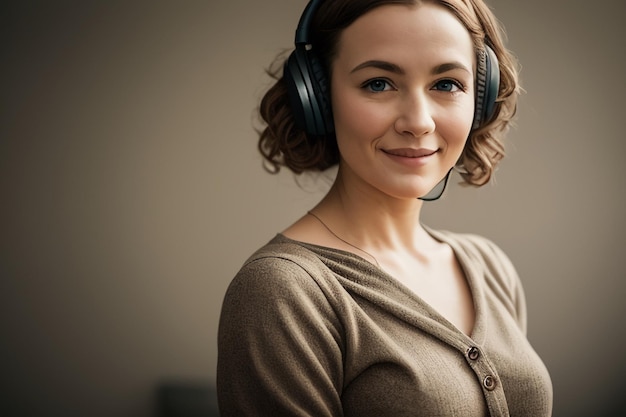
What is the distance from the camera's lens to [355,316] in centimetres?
127

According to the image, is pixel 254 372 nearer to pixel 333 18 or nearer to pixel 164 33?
pixel 333 18

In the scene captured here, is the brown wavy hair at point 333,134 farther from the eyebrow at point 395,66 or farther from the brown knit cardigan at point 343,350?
the brown knit cardigan at point 343,350

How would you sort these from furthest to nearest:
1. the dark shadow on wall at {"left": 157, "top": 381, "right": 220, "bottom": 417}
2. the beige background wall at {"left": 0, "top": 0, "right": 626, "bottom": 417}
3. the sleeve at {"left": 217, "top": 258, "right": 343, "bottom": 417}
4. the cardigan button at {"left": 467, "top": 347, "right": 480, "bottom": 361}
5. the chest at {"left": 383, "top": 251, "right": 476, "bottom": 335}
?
the dark shadow on wall at {"left": 157, "top": 381, "right": 220, "bottom": 417} < the beige background wall at {"left": 0, "top": 0, "right": 626, "bottom": 417} < the chest at {"left": 383, "top": 251, "right": 476, "bottom": 335} < the cardigan button at {"left": 467, "top": 347, "right": 480, "bottom": 361} < the sleeve at {"left": 217, "top": 258, "right": 343, "bottom": 417}

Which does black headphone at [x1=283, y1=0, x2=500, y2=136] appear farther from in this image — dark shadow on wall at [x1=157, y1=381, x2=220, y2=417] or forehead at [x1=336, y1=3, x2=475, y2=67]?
dark shadow on wall at [x1=157, y1=381, x2=220, y2=417]

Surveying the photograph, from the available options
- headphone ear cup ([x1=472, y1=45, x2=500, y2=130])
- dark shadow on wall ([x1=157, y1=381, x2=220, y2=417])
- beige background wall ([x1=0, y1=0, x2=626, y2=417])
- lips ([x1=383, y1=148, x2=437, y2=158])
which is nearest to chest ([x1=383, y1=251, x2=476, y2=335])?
lips ([x1=383, y1=148, x2=437, y2=158])

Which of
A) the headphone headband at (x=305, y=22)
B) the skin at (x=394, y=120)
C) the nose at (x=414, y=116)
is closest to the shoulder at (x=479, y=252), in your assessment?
the skin at (x=394, y=120)

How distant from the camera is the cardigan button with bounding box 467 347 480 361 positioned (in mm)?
1298

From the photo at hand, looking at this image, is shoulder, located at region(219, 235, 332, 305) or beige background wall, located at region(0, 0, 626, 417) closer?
shoulder, located at region(219, 235, 332, 305)

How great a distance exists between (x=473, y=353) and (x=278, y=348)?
0.37m

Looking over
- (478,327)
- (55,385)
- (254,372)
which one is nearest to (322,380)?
(254,372)

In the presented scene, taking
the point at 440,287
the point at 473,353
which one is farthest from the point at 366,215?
the point at 473,353

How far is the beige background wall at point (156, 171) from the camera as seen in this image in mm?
1953

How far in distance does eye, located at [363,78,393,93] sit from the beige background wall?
2.63 feet

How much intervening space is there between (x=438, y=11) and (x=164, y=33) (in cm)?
99
